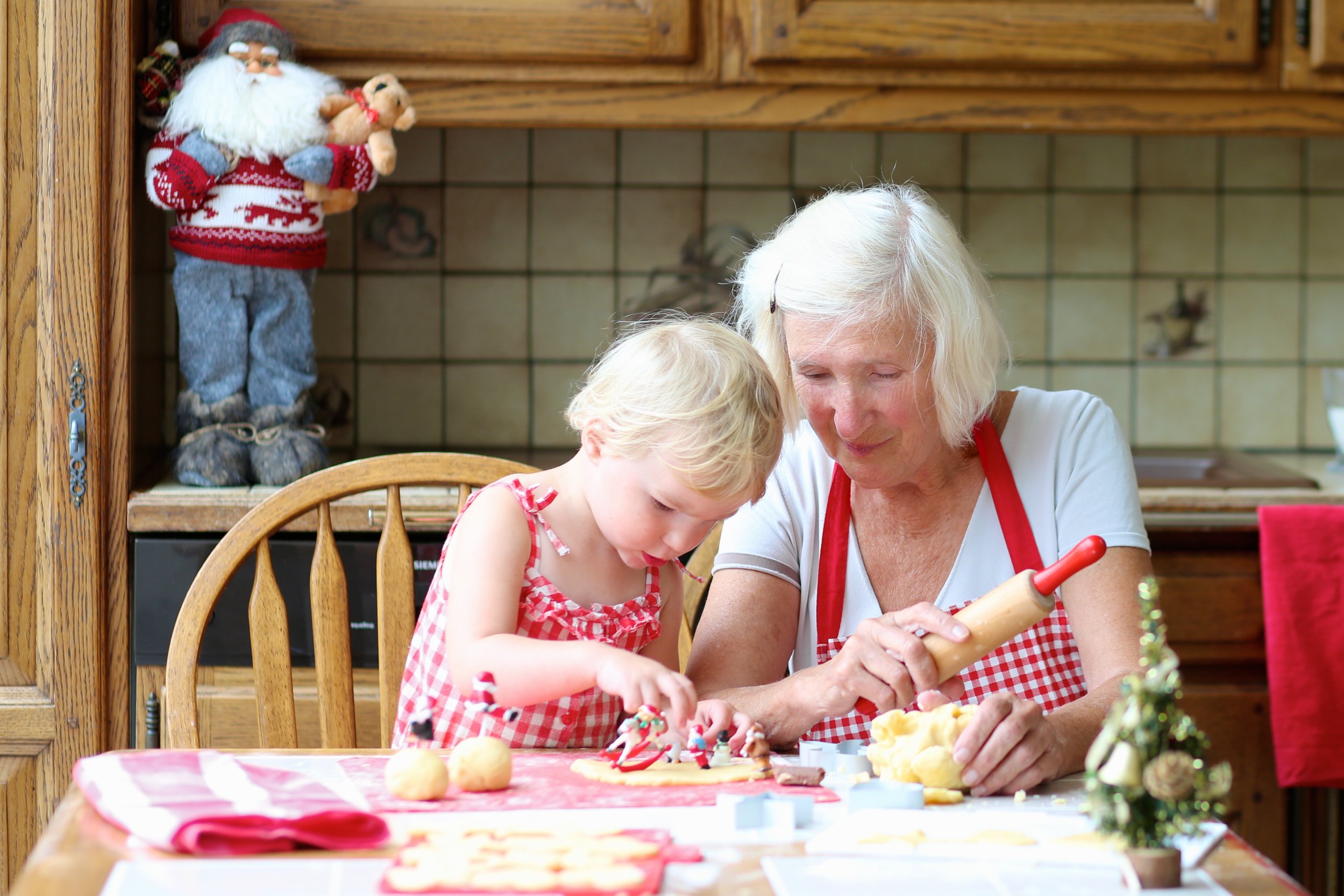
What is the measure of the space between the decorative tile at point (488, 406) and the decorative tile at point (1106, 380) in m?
0.96

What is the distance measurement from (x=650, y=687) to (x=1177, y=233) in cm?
177

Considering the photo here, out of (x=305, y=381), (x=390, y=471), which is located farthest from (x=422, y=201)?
(x=390, y=471)

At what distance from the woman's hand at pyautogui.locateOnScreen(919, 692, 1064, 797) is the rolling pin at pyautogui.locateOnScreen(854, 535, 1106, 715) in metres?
0.03

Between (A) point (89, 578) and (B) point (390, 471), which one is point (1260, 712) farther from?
(A) point (89, 578)

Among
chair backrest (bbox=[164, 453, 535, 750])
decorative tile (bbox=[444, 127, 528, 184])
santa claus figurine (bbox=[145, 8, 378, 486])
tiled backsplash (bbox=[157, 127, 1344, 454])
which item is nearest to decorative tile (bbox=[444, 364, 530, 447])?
tiled backsplash (bbox=[157, 127, 1344, 454])

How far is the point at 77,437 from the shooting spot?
1.67 meters

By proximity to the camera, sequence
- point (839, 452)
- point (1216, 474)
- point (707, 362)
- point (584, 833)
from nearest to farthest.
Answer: point (584, 833) < point (707, 362) < point (839, 452) < point (1216, 474)

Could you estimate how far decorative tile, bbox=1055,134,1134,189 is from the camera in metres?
2.27

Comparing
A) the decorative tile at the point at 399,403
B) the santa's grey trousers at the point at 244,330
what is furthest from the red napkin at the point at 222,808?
the decorative tile at the point at 399,403

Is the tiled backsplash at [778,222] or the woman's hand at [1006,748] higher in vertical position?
the tiled backsplash at [778,222]

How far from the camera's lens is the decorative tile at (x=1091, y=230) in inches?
89.9

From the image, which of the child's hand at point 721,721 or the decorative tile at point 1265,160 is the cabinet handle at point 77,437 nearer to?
the child's hand at point 721,721

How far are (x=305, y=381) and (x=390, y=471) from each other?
24.9 inches

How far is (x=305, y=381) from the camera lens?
1852mm
